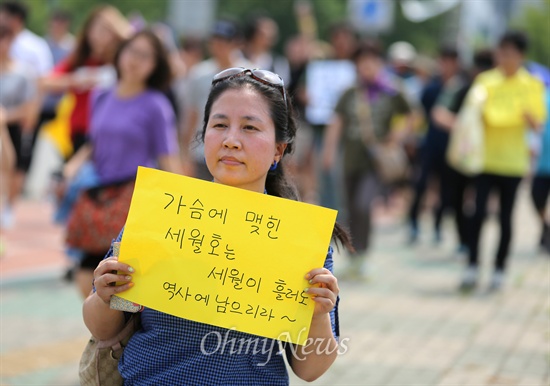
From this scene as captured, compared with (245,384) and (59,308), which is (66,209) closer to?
(59,308)

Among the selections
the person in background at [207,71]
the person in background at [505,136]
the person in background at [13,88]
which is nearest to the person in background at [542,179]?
the person in background at [505,136]

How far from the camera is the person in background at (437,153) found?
11883 mm

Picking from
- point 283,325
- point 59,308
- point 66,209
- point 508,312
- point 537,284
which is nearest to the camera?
point 283,325

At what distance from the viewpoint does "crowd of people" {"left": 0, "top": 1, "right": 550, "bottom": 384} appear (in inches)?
120

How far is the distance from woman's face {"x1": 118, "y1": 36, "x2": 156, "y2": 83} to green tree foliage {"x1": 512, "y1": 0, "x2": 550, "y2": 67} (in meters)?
35.4

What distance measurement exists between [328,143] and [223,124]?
6712 millimetres

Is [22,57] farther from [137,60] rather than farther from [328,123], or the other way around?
[137,60]

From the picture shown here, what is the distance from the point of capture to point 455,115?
10711 millimetres

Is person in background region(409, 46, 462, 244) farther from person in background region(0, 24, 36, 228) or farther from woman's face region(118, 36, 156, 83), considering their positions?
woman's face region(118, 36, 156, 83)

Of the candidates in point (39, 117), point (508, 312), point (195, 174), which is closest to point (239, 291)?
point (508, 312)

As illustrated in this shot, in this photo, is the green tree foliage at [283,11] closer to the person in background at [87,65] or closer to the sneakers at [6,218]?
the sneakers at [6,218]

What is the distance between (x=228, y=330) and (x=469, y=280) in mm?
6231

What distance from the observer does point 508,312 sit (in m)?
7.98

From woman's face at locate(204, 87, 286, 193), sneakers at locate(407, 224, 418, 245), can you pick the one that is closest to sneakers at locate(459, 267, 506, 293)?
sneakers at locate(407, 224, 418, 245)
